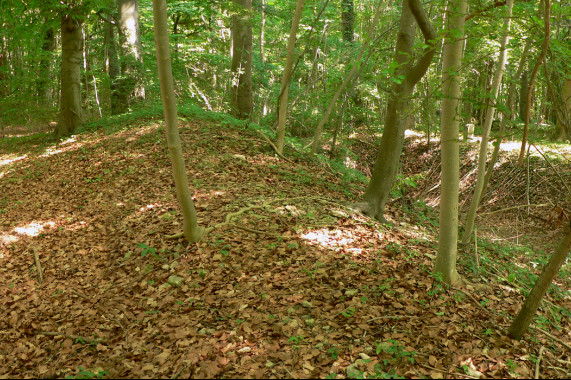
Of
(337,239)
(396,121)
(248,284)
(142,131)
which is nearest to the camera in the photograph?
(248,284)

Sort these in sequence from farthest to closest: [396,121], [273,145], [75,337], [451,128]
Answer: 1. [273,145]
2. [396,121]
3. [75,337]
4. [451,128]

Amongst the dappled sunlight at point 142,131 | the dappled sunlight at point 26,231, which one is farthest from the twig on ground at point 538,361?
the dappled sunlight at point 142,131

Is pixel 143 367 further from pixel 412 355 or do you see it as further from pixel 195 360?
pixel 412 355

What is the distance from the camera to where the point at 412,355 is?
3.35 m

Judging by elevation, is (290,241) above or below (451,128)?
below

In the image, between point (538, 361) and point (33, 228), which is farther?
point (33, 228)

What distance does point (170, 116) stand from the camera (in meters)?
4.66

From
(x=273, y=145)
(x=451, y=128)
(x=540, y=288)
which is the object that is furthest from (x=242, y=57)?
(x=540, y=288)

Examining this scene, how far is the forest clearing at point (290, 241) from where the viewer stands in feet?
11.6

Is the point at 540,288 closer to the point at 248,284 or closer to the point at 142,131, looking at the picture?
the point at 248,284

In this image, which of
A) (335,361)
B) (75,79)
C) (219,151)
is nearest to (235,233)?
(335,361)

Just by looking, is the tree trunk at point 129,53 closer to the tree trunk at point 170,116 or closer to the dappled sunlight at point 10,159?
the dappled sunlight at point 10,159

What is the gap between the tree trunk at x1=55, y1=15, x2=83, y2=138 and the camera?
1116 cm

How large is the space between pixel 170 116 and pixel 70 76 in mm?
8686
